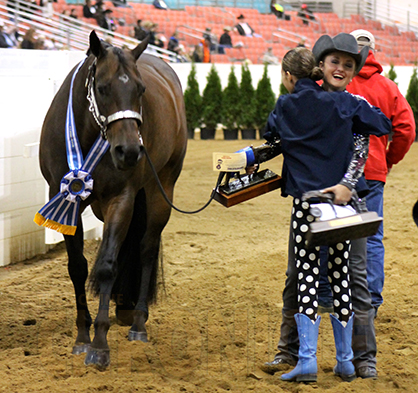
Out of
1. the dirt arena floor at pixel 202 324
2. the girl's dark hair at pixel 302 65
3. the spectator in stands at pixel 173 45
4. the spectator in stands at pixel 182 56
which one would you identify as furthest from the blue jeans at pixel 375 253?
the spectator in stands at pixel 173 45

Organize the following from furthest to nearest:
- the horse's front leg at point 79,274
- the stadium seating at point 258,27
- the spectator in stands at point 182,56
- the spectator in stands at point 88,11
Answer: the stadium seating at point 258,27 < the spectator in stands at point 88,11 < the spectator in stands at point 182,56 < the horse's front leg at point 79,274

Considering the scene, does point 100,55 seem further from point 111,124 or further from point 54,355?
point 54,355

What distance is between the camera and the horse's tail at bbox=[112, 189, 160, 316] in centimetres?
400

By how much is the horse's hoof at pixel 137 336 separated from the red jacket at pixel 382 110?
174 cm

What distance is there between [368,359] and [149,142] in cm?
186

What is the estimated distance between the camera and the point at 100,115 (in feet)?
9.96

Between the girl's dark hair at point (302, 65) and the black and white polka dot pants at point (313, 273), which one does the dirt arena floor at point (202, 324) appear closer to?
the black and white polka dot pants at point (313, 273)

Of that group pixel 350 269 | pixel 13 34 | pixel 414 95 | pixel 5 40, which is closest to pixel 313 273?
pixel 350 269

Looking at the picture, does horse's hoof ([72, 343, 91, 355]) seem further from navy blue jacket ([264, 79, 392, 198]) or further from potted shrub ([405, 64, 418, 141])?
potted shrub ([405, 64, 418, 141])

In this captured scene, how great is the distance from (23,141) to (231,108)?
10.7m

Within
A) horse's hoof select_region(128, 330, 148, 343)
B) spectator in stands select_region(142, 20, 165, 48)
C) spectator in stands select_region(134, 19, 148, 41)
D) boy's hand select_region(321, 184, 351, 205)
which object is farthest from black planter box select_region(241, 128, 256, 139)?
boy's hand select_region(321, 184, 351, 205)

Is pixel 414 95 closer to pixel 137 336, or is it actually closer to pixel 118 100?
pixel 137 336

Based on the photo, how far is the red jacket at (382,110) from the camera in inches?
140

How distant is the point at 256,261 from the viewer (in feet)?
17.4
